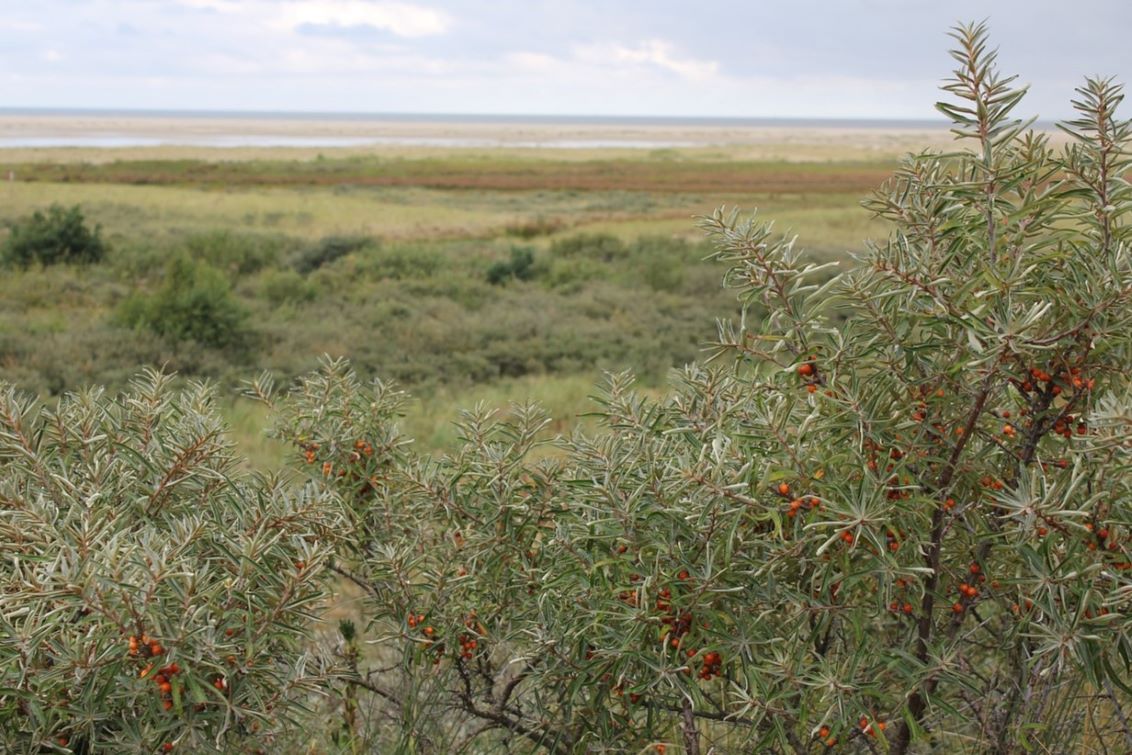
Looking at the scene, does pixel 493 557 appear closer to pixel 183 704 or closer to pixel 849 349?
pixel 183 704

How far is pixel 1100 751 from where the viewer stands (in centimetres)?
242

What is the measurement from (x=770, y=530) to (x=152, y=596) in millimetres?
1085

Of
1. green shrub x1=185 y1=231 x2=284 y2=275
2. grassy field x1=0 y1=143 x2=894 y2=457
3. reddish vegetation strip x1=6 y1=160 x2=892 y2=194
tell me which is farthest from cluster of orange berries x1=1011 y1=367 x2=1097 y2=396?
reddish vegetation strip x1=6 y1=160 x2=892 y2=194

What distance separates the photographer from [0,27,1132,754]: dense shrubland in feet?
5.23

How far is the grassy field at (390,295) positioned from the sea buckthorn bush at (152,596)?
127 centimetres

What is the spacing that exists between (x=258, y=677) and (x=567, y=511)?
2.39 feet

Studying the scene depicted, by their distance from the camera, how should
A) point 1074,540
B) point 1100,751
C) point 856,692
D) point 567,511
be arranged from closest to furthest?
point 1074,540, point 856,692, point 567,511, point 1100,751

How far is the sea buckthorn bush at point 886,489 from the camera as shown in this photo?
1617 millimetres

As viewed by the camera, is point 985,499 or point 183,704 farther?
point 985,499

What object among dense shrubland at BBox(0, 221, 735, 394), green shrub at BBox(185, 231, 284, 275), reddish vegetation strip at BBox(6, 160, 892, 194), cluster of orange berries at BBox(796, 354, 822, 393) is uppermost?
cluster of orange berries at BBox(796, 354, 822, 393)

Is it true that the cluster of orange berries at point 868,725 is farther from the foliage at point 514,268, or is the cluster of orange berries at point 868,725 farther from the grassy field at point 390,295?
the foliage at point 514,268

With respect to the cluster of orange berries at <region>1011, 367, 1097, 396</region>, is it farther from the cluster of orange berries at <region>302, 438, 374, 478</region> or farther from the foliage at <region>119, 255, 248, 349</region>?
the foliage at <region>119, 255, 248, 349</region>

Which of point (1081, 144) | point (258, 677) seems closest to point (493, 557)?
point (258, 677)

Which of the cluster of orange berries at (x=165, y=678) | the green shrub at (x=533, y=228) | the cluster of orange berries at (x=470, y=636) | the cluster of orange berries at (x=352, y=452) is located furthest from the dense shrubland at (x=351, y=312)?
the cluster of orange berries at (x=165, y=678)
